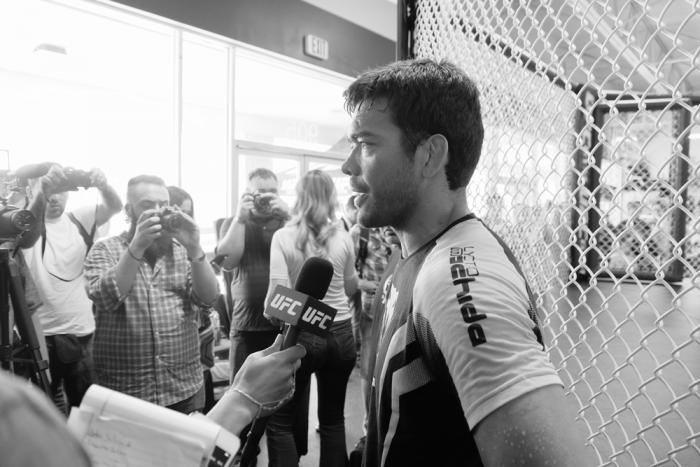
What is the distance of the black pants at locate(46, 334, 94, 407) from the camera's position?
2318mm

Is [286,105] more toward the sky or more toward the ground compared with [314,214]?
more toward the sky

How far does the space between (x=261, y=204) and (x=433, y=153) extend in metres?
1.75

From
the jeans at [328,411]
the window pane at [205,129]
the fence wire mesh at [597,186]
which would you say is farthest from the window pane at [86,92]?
the fence wire mesh at [597,186]

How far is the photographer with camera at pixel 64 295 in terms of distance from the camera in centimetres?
232

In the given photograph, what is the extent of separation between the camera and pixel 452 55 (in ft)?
5.37

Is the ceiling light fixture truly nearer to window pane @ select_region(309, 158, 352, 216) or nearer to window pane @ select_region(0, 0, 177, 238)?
window pane @ select_region(0, 0, 177, 238)

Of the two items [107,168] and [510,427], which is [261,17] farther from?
[510,427]

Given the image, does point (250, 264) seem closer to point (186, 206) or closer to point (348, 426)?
point (186, 206)

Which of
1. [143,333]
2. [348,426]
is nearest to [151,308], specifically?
[143,333]

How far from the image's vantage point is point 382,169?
100 centimetres

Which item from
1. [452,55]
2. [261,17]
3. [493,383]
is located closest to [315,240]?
[452,55]

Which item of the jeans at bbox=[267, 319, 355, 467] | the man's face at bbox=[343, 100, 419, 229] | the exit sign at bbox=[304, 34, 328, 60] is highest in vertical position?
the exit sign at bbox=[304, 34, 328, 60]

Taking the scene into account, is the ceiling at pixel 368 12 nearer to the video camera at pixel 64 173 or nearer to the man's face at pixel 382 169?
the video camera at pixel 64 173

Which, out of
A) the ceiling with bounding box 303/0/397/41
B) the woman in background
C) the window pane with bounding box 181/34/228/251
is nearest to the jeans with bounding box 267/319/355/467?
the woman in background
